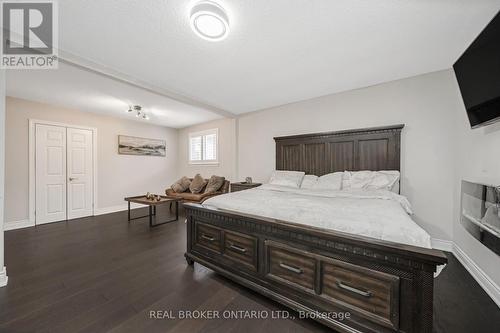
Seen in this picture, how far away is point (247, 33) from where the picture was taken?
194cm

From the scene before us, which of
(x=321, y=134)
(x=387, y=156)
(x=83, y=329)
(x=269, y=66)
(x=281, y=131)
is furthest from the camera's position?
(x=281, y=131)

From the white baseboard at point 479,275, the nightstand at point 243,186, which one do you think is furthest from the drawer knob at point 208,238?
the white baseboard at point 479,275

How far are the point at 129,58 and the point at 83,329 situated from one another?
2769mm

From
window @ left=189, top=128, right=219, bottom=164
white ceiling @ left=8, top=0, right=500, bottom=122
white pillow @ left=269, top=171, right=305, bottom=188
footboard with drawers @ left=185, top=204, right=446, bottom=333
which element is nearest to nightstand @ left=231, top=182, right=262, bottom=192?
white pillow @ left=269, top=171, right=305, bottom=188

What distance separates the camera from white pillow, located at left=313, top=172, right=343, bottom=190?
3002 millimetres

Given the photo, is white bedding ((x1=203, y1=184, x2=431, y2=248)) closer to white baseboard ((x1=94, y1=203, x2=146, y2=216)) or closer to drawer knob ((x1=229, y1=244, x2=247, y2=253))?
drawer knob ((x1=229, y1=244, x2=247, y2=253))

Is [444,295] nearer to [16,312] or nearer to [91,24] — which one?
[16,312]

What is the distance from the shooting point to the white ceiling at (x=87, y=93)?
2.82 m

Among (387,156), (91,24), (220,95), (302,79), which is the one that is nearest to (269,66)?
(302,79)

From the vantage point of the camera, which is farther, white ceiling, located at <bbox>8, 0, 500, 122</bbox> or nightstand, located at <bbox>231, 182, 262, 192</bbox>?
nightstand, located at <bbox>231, 182, 262, 192</bbox>

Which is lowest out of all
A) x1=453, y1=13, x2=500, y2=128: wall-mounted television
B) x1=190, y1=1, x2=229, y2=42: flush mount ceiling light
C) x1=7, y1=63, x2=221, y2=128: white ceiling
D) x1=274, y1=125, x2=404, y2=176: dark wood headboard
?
x1=274, y1=125, x2=404, y2=176: dark wood headboard

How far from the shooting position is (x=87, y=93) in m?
3.49

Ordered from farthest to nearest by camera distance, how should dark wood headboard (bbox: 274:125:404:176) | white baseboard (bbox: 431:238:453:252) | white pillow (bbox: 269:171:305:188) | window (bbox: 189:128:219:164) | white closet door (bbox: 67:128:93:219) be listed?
window (bbox: 189:128:219:164), white closet door (bbox: 67:128:93:219), white pillow (bbox: 269:171:305:188), dark wood headboard (bbox: 274:125:404:176), white baseboard (bbox: 431:238:453:252)

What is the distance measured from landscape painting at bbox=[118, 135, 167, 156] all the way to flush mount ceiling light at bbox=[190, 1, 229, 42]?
4582mm
